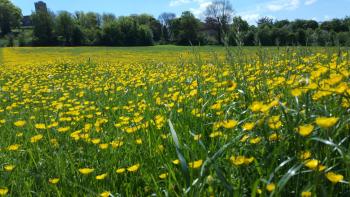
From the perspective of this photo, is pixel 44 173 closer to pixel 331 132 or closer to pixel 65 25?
pixel 331 132

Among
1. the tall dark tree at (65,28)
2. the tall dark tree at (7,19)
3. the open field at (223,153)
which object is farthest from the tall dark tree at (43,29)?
the open field at (223,153)

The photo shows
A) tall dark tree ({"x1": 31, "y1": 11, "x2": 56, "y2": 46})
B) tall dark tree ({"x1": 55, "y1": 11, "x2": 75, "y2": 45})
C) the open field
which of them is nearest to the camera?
the open field

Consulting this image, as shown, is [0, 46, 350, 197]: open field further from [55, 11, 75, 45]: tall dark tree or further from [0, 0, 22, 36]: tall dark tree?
[0, 0, 22, 36]: tall dark tree

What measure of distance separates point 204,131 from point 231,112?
0.26m

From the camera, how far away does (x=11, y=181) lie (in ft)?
8.58

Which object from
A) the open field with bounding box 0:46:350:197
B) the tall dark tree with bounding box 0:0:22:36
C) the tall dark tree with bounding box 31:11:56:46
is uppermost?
the tall dark tree with bounding box 0:0:22:36

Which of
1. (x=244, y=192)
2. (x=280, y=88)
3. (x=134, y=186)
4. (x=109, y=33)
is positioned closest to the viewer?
(x=244, y=192)

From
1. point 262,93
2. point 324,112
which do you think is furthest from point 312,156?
point 262,93

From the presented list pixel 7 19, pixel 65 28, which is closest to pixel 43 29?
pixel 65 28

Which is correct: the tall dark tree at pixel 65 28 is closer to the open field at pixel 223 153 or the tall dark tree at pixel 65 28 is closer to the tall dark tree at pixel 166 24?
the tall dark tree at pixel 166 24

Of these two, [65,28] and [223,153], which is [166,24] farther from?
[223,153]

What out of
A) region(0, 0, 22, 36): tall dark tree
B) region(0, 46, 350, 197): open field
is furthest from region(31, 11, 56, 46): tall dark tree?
region(0, 46, 350, 197): open field

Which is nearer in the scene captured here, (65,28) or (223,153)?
(223,153)

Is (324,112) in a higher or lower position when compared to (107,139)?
higher
